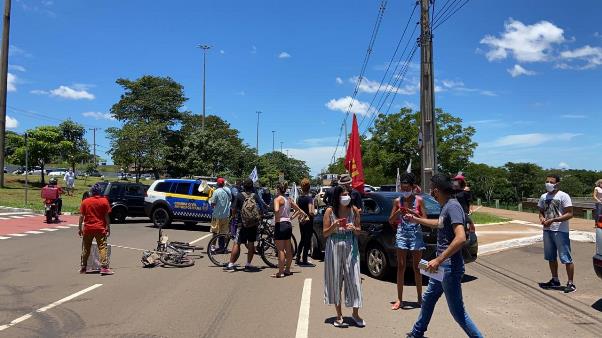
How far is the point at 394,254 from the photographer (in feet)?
28.3

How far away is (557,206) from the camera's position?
7988 mm

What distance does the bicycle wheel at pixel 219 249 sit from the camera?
35.2 feet

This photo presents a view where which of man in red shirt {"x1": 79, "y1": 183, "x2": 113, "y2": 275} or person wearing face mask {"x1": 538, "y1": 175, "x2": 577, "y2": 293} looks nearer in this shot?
person wearing face mask {"x1": 538, "y1": 175, "x2": 577, "y2": 293}

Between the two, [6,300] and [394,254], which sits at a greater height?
[394,254]

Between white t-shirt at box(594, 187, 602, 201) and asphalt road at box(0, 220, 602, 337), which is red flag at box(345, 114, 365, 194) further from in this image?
white t-shirt at box(594, 187, 602, 201)

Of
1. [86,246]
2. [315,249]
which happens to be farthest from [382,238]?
[86,246]

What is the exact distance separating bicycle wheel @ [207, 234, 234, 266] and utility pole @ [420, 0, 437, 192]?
6279 mm

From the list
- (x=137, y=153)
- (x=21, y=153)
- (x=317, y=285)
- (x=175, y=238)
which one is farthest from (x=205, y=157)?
(x=317, y=285)

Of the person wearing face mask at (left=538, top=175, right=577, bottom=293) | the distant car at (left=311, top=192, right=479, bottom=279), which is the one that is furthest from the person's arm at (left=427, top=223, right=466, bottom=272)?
the person wearing face mask at (left=538, top=175, right=577, bottom=293)

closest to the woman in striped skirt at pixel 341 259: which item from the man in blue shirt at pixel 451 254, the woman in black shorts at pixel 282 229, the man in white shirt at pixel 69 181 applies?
the man in blue shirt at pixel 451 254

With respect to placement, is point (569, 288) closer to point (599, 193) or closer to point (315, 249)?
point (599, 193)

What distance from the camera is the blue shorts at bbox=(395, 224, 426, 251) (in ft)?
23.0

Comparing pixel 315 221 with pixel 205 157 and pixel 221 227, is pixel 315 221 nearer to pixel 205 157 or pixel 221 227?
pixel 221 227

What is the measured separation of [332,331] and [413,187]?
2259 mm
